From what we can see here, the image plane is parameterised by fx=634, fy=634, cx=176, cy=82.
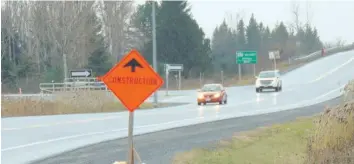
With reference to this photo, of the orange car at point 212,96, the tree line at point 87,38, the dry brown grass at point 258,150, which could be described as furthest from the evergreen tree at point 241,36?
the dry brown grass at point 258,150

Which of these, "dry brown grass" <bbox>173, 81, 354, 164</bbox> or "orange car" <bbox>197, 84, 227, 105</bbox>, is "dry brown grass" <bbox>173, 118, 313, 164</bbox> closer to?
"dry brown grass" <bbox>173, 81, 354, 164</bbox>

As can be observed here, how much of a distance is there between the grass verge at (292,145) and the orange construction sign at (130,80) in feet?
9.21

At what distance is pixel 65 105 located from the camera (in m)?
34.1

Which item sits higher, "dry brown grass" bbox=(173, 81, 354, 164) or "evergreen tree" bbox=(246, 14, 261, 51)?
"evergreen tree" bbox=(246, 14, 261, 51)

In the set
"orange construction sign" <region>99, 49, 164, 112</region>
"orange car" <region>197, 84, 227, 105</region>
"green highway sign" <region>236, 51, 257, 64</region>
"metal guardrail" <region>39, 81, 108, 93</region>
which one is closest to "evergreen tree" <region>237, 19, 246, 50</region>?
"green highway sign" <region>236, 51, 257, 64</region>

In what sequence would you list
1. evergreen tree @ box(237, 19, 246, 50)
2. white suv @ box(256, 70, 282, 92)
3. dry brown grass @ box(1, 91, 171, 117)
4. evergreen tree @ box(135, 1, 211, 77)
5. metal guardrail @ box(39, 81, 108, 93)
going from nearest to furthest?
dry brown grass @ box(1, 91, 171, 117)
metal guardrail @ box(39, 81, 108, 93)
white suv @ box(256, 70, 282, 92)
evergreen tree @ box(135, 1, 211, 77)
evergreen tree @ box(237, 19, 246, 50)

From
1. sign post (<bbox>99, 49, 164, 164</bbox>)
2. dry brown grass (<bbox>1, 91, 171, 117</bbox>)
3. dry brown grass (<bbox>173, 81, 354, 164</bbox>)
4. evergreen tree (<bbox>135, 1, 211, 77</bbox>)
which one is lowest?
dry brown grass (<bbox>1, 91, 171, 117</bbox>)

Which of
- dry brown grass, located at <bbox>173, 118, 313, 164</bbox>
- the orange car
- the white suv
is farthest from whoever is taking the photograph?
the white suv

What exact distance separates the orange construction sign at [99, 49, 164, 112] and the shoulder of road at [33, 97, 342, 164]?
2.89 meters

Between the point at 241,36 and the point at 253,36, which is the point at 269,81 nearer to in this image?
the point at 241,36

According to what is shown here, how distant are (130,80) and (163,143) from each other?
6.64 meters

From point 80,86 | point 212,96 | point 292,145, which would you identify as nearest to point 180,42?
point 80,86

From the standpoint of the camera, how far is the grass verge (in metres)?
10.3

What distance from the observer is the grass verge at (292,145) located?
10.3 m
